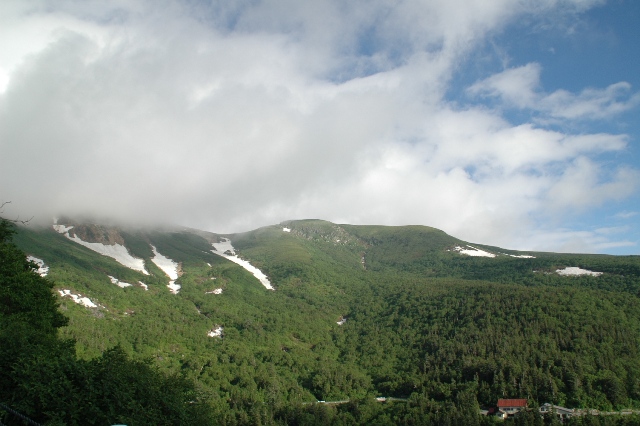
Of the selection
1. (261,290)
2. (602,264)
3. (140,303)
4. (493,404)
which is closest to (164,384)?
(493,404)

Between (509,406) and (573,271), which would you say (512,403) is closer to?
(509,406)

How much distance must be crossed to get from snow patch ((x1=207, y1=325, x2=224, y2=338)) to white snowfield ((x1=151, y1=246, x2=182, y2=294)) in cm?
2618

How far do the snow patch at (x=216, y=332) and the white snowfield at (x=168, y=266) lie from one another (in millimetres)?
26176

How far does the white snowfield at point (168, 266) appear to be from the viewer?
451 feet

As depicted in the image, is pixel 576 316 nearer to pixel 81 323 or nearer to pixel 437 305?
pixel 437 305

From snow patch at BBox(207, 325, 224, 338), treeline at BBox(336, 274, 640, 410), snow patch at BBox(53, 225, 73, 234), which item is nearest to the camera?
treeline at BBox(336, 274, 640, 410)

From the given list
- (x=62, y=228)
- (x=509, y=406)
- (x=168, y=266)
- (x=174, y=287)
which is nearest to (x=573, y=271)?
(x=509, y=406)

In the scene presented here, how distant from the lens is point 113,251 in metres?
156

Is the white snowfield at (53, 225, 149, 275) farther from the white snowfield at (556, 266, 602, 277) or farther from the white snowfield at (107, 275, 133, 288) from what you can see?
the white snowfield at (556, 266, 602, 277)

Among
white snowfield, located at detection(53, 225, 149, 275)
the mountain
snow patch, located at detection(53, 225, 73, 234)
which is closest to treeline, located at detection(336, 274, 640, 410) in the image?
the mountain

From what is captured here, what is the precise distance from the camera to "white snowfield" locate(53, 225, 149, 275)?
149 meters

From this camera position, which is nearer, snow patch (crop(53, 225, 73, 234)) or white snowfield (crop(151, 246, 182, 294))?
white snowfield (crop(151, 246, 182, 294))

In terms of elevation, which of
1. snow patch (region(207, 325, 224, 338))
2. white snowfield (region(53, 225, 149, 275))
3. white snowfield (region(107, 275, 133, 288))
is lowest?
snow patch (region(207, 325, 224, 338))

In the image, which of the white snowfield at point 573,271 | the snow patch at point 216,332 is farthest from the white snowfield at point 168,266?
the white snowfield at point 573,271
